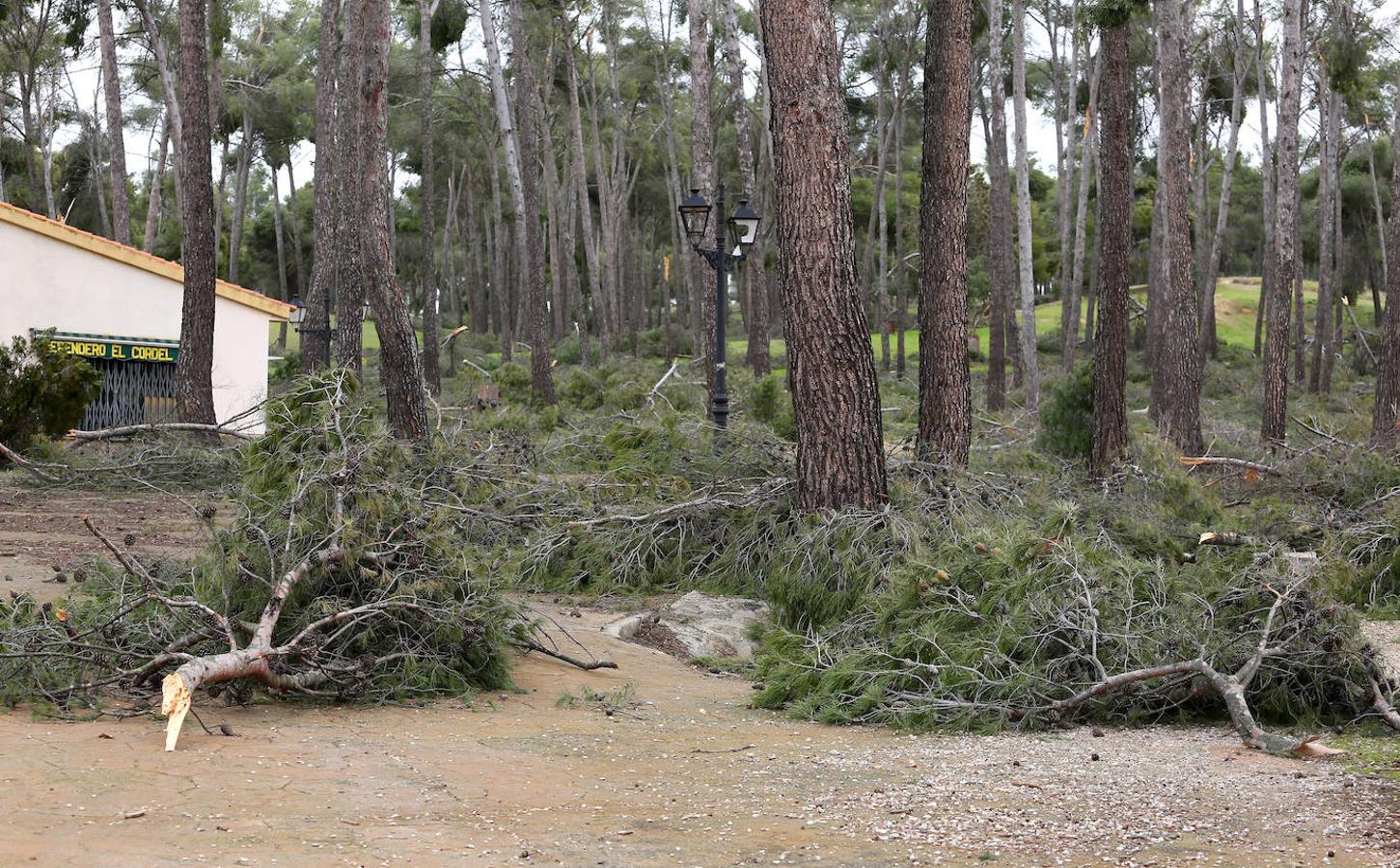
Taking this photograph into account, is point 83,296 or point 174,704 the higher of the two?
point 83,296

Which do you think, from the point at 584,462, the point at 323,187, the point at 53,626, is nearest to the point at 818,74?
the point at 584,462

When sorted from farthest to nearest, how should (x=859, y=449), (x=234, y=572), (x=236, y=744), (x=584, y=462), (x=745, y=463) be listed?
(x=584, y=462) < (x=745, y=463) < (x=859, y=449) < (x=234, y=572) < (x=236, y=744)

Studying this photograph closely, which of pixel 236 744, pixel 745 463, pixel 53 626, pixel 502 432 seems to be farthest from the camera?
pixel 502 432

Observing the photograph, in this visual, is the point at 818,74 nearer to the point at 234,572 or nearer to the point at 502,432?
the point at 234,572

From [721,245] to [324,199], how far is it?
1185 centimetres

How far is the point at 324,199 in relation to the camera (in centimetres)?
2508

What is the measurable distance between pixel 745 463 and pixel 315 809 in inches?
301

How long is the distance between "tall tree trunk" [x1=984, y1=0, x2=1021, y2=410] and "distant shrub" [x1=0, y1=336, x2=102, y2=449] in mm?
15534

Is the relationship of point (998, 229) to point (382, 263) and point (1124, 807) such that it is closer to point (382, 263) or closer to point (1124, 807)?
point (382, 263)

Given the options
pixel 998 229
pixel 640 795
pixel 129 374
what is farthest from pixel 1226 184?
pixel 640 795

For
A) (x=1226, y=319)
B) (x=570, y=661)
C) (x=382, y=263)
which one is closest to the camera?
(x=570, y=661)

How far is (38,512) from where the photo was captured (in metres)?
12.9

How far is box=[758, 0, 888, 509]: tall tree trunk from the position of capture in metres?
10.1

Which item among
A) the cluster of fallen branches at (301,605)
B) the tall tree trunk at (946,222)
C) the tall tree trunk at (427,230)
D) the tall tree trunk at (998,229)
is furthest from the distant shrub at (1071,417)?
the tall tree trunk at (427,230)
